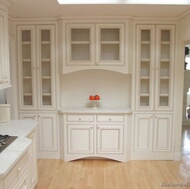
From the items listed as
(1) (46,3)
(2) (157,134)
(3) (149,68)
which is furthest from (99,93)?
(1) (46,3)

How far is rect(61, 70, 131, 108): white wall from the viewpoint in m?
4.12

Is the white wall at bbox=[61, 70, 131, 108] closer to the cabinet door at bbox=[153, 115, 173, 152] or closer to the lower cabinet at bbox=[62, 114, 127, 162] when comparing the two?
the lower cabinet at bbox=[62, 114, 127, 162]

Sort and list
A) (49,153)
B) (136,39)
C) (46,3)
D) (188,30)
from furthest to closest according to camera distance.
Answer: (49,153) → (136,39) → (188,30) → (46,3)

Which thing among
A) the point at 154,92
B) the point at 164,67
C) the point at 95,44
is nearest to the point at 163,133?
the point at 154,92

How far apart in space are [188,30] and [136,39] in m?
0.80

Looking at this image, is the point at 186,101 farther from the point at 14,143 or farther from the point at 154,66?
the point at 14,143

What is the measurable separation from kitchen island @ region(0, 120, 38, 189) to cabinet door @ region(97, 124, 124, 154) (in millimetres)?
1254

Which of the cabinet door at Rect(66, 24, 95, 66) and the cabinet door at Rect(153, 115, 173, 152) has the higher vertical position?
the cabinet door at Rect(66, 24, 95, 66)

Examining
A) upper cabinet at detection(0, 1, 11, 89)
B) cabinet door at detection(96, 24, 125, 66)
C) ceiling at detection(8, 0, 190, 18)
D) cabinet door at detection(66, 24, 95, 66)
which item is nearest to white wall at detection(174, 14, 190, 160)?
ceiling at detection(8, 0, 190, 18)

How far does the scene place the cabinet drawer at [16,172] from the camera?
1824 mm

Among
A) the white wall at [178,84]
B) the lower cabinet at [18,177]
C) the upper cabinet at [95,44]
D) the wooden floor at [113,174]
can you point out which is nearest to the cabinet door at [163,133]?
the white wall at [178,84]

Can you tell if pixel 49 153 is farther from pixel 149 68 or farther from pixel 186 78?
pixel 186 78

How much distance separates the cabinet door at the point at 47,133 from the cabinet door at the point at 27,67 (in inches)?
11.2

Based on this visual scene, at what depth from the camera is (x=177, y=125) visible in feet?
12.9
